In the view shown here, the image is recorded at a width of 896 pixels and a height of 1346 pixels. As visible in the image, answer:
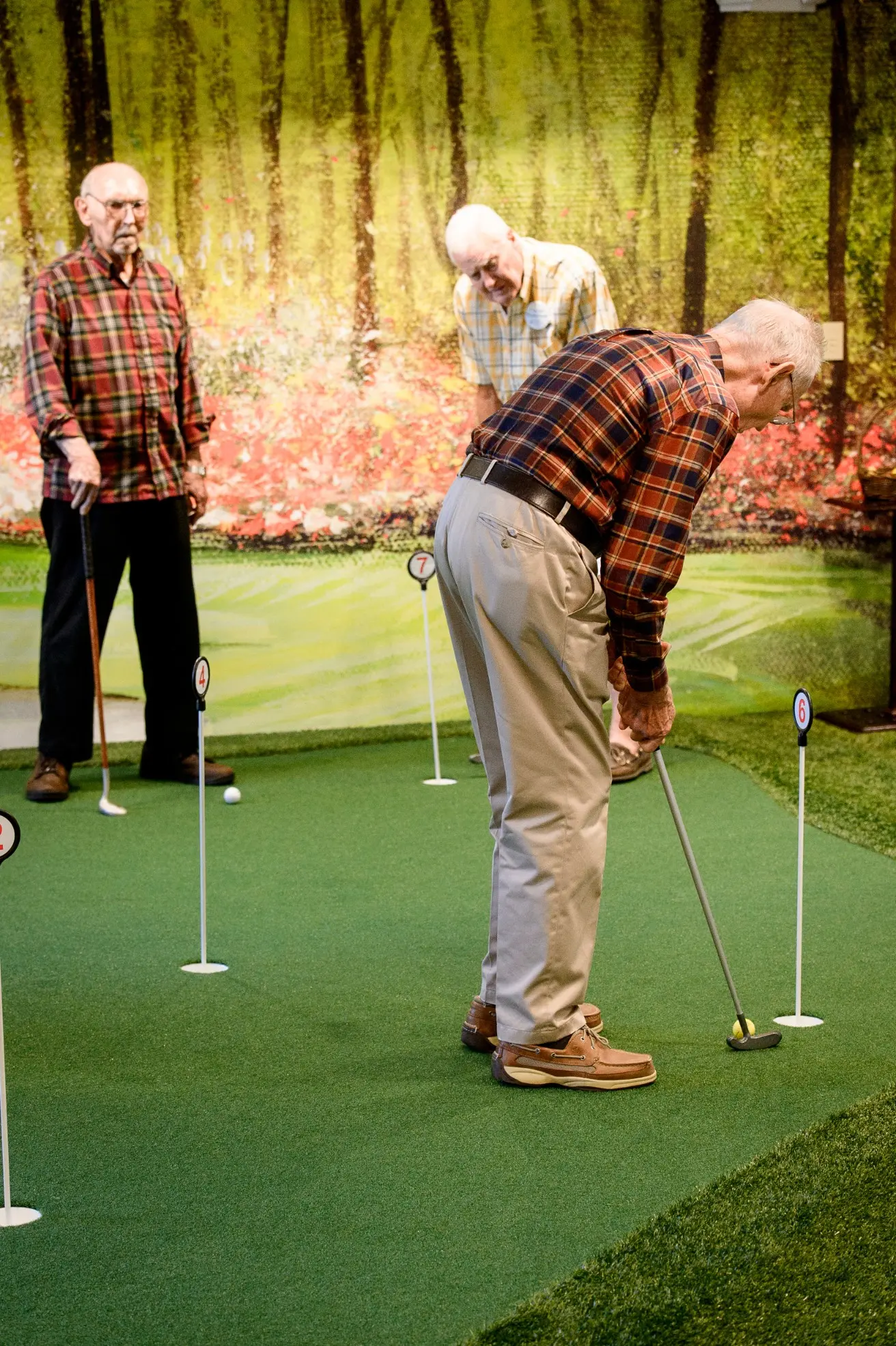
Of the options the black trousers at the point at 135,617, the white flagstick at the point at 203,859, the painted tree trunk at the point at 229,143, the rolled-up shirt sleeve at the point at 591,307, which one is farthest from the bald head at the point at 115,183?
the white flagstick at the point at 203,859

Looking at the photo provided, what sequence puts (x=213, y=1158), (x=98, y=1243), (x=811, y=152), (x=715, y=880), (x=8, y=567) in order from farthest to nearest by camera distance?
(x=811, y=152)
(x=8, y=567)
(x=715, y=880)
(x=213, y=1158)
(x=98, y=1243)

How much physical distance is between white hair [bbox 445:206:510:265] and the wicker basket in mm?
1829

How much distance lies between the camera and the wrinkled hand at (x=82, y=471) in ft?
14.1

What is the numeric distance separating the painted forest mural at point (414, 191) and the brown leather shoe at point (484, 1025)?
330 cm

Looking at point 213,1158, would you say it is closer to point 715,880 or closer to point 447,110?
point 715,880

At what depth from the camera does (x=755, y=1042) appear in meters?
2.58

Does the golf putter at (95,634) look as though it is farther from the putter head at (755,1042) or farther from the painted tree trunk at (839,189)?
the painted tree trunk at (839,189)

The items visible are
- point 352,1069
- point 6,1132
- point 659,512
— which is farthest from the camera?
point 352,1069

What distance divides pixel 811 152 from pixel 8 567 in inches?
131

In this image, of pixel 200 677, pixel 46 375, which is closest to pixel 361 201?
pixel 46 375

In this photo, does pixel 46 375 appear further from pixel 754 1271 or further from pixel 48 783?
pixel 754 1271

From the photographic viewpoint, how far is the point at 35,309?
174 inches

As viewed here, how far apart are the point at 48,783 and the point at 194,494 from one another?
96 cm

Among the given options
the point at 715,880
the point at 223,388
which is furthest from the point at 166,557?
the point at 715,880
